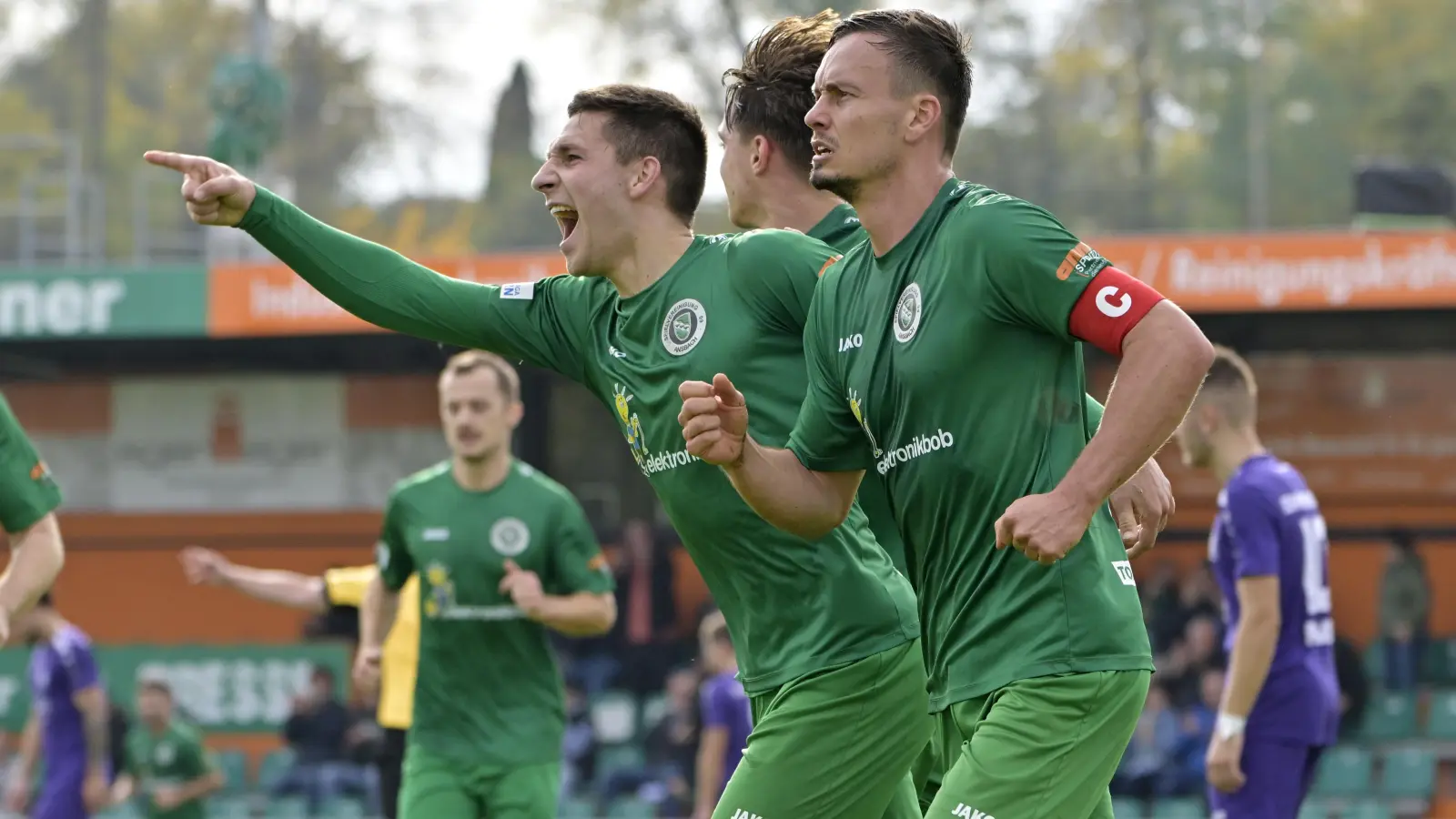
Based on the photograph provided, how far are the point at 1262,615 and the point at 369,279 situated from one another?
353 centimetres

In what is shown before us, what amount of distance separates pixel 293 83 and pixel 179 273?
25.3 ft

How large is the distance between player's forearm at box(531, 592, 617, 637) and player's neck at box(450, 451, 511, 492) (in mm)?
560

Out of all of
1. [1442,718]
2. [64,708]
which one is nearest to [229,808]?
[64,708]

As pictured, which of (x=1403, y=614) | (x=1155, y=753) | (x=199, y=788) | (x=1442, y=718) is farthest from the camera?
(x=1403, y=614)

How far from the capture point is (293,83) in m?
Answer: 25.3

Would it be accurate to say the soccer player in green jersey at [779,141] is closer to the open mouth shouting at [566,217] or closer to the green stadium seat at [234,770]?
the open mouth shouting at [566,217]

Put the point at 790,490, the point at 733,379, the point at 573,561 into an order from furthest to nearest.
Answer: the point at 573,561 → the point at 733,379 → the point at 790,490

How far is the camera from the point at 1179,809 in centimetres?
1602

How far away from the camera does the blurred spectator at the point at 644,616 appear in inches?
715

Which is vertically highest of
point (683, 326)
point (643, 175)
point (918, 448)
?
point (643, 175)

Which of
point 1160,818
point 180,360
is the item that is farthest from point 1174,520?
point 180,360

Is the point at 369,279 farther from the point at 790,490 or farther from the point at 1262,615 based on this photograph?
the point at 1262,615

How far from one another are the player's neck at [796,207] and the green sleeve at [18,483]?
7.28 feet

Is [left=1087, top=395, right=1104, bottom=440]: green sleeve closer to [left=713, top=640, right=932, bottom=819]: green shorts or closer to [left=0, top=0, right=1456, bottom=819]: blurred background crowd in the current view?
[left=713, top=640, right=932, bottom=819]: green shorts
